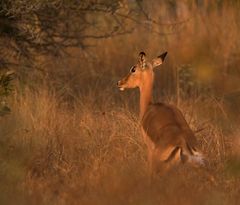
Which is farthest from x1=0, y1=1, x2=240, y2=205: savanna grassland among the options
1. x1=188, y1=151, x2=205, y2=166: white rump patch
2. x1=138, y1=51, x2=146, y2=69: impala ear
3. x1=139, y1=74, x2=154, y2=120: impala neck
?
x1=138, y1=51, x2=146, y2=69: impala ear

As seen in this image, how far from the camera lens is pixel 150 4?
44.5 ft

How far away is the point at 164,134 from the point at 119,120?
2008 mm

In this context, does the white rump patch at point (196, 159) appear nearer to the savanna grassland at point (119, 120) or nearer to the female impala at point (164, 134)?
the female impala at point (164, 134)

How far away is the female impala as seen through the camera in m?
6.27

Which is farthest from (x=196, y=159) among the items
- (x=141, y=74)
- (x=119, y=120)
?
(x=119, y=120)

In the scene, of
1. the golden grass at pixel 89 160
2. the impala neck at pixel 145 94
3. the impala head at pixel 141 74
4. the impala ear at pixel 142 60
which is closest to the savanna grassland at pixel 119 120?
the golden grass at pixel 89 160

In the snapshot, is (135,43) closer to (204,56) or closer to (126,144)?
(204,56)

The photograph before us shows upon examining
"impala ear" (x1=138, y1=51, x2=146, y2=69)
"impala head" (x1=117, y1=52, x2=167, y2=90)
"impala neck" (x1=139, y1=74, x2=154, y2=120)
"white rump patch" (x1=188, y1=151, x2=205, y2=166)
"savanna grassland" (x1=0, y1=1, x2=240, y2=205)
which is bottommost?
"savanna grassland" (x1=0, y1=1, x2=240, y2=205)

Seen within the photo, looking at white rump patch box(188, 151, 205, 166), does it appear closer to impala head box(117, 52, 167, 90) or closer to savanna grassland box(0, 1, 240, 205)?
savanna grassland box(0, 1, 240, 205)

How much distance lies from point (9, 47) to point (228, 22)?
3635 millimetres

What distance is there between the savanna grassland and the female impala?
14 centimetres

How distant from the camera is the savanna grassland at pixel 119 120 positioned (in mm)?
6219

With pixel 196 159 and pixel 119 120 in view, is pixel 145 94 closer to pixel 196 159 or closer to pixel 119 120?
pixel 119 120

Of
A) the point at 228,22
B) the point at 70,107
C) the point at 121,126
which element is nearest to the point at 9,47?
the point at 70,107
